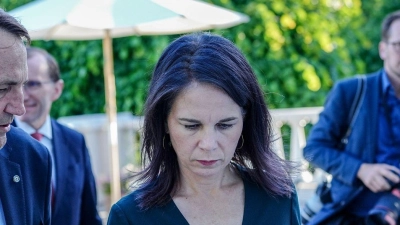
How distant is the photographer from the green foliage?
14.4 ft

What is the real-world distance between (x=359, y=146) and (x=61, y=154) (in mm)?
1659

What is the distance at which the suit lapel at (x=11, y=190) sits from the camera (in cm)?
286

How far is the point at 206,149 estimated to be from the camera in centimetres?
257

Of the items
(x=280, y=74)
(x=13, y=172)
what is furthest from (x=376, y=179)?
(x=280, y=74)

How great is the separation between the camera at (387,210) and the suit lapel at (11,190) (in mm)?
2005

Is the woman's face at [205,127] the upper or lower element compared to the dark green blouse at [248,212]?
upper

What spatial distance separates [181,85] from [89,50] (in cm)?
658

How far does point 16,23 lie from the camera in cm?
Result: 262

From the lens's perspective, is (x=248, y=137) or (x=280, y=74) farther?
(x=280, y=74)

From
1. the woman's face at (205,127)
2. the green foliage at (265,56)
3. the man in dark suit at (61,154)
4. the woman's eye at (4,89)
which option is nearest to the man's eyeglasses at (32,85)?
the man in dark suit at (61,154)

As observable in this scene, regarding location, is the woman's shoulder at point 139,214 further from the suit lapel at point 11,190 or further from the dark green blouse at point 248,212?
the suit lapel at point 11,190

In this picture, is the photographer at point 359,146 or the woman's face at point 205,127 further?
the photographer at point 359,146

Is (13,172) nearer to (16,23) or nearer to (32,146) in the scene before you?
(32,146)

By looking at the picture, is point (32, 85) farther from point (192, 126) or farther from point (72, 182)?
point (192, 126)
